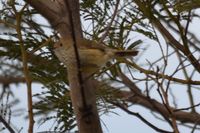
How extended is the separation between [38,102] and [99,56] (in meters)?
0.33

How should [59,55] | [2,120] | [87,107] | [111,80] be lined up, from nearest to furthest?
[2,120] → [87,107] → [59,55] → [111,80]

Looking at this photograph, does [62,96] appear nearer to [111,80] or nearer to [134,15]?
[111,80]

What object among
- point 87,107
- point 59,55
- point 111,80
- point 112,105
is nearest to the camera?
point 87,107

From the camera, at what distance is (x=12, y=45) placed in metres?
1.75

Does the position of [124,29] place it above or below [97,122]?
above

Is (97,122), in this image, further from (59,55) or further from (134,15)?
(134,15)

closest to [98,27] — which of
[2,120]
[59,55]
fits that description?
[59,55]

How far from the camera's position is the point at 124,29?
1.65 m

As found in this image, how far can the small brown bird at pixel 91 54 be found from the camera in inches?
59.5

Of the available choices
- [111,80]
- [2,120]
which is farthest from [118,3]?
[2,120]

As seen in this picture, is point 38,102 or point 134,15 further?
point 38,102

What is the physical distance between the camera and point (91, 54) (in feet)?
5.27

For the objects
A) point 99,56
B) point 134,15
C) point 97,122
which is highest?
point 134,15

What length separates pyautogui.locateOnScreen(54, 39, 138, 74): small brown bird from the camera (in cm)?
151
